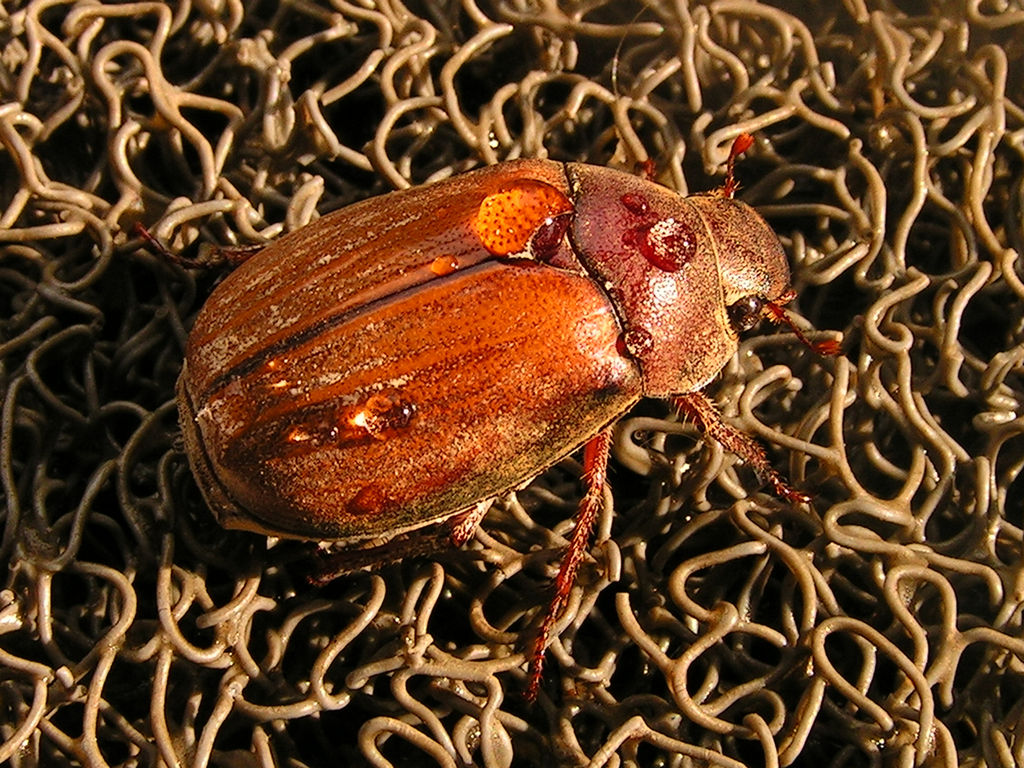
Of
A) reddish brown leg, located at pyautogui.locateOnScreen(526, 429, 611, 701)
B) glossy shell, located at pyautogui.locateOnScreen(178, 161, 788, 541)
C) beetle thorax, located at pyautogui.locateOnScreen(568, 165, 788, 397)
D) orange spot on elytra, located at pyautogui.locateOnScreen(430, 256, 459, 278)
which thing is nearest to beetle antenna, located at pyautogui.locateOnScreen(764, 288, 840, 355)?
beetle thorax, located at pyautogui.locateOnScreen(568, 165, 788, 397)

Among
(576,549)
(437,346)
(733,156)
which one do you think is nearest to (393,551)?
(576,549)

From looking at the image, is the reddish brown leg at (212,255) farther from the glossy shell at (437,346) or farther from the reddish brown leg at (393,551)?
the reddish brown leg at (393,551)

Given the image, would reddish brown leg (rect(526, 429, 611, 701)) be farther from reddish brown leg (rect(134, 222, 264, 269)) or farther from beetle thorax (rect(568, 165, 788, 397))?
reddish brown leg (rect(134, 222, 264, 269))

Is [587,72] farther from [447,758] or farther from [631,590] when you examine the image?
[447,758]

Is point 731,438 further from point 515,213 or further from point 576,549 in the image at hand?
point 515,213

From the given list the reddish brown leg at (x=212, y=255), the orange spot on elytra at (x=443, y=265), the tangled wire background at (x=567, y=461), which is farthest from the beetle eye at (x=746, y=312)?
the reddish brown leg at (x=212, y=255)

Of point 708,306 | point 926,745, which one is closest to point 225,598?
point 708,306
